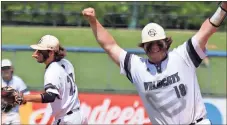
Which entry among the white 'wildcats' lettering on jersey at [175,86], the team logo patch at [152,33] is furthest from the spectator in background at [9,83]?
the team logo patch at [152,33]

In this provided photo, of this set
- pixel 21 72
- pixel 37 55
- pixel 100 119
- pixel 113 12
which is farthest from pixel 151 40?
pixel 113 12

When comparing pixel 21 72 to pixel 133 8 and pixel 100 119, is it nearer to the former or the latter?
pixel 100 119

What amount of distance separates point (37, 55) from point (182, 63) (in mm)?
2455

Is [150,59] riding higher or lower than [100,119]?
higher

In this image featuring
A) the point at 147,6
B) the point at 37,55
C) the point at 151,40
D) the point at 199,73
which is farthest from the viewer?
the point at 147,6

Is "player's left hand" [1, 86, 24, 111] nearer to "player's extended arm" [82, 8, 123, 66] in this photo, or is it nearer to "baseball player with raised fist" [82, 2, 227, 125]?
"player's extended arm" [82, 8, 123, 66]

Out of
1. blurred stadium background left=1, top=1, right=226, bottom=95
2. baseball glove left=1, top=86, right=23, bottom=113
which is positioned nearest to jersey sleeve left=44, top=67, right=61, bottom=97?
baseball glove left=1, top=86, right=23, bottom=113

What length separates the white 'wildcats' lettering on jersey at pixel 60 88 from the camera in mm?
7453

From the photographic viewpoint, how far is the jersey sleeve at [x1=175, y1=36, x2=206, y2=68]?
18.7 feet

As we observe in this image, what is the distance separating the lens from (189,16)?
2723 cm

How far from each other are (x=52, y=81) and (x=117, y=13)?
61.2 feet

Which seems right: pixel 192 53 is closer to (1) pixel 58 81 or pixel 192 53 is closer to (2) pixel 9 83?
(1) pixel 58 81

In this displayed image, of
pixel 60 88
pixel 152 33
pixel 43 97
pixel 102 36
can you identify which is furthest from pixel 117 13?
pixel 152 33

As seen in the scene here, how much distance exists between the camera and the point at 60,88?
7.66 meters
